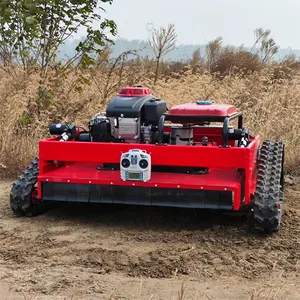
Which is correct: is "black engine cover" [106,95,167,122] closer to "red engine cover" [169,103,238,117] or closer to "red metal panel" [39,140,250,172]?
"red engine cover" [169,103,238,117]

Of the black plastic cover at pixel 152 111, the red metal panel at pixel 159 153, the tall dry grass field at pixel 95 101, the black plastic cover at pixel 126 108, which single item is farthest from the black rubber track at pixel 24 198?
the tall dry grass field at pixel 95 101

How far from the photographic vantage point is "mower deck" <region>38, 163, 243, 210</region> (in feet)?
14.5

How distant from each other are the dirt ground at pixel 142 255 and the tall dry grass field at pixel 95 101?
2538 mm

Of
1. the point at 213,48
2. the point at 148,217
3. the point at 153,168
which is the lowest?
the point at 148,217

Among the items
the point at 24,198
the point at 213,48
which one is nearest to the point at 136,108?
the point at 24,198

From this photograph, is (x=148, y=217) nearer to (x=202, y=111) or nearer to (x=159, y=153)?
(x=159, y=153)

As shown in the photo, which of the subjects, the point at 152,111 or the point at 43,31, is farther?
the point at 43,31

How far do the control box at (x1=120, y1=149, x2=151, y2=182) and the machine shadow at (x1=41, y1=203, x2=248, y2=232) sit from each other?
1.48ft

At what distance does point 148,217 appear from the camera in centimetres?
493

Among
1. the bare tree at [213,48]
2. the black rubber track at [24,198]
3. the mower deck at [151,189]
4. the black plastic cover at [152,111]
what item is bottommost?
the black rubber track at [24,198]

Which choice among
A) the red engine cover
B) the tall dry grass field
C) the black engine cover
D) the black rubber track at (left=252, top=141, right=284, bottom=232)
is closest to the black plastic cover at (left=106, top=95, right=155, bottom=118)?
the black engine cover

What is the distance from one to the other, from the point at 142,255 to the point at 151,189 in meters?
0.72

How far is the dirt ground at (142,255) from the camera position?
332 centimetres

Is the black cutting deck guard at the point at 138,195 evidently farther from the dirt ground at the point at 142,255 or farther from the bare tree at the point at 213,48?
the bare tree at the point at 213,48
